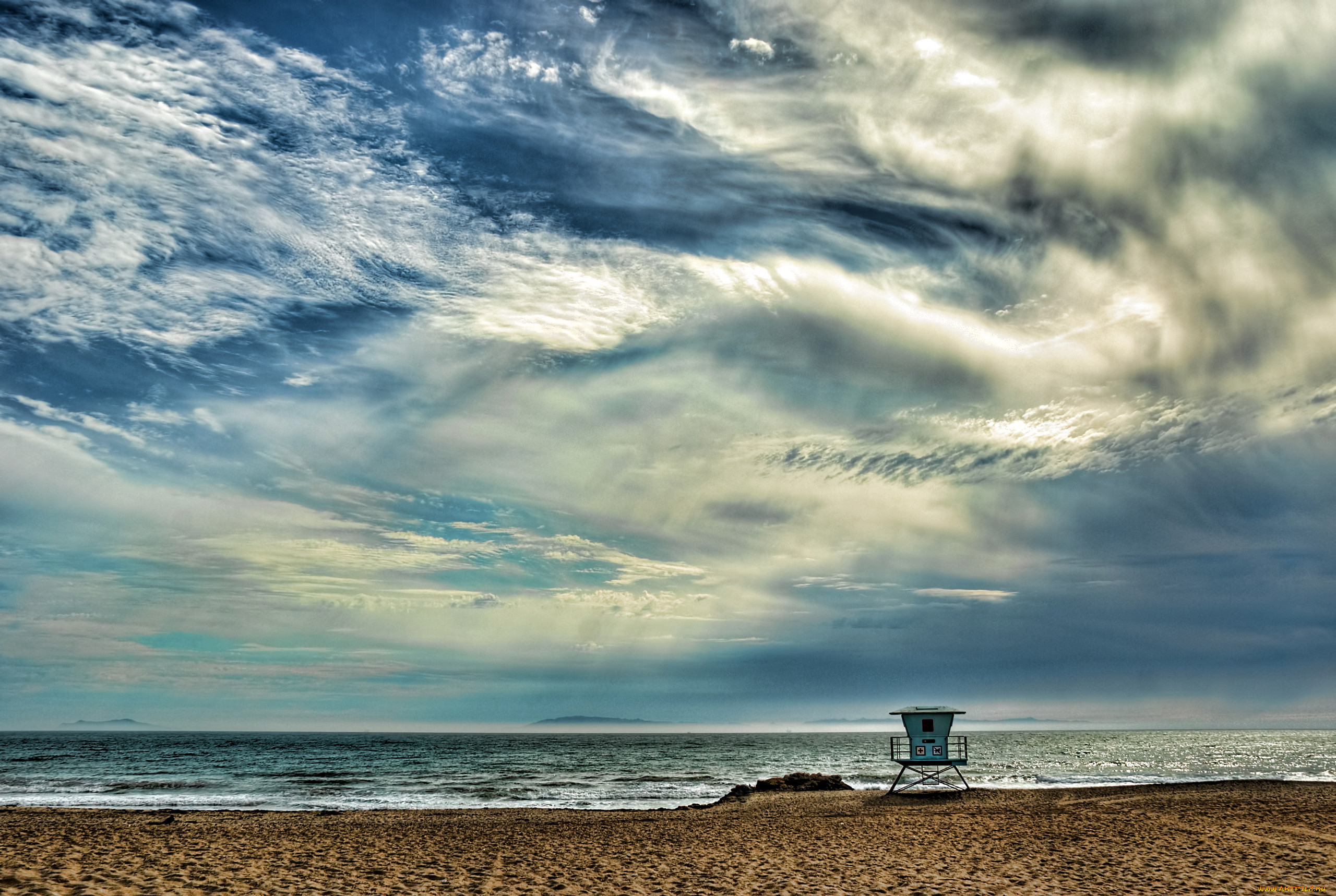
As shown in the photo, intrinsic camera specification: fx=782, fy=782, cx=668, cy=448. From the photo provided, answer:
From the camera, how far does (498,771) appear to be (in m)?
60.1

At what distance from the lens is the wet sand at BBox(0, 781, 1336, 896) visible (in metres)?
13.1

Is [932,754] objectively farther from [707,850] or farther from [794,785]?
[707,850]

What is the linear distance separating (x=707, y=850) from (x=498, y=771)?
47179 mm

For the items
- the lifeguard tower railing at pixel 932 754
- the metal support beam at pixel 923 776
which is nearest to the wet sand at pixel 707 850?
the lifeguard tower railing at pixel 932 754

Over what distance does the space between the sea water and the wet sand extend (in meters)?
10.0

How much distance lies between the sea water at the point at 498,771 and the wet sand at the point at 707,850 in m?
10.0

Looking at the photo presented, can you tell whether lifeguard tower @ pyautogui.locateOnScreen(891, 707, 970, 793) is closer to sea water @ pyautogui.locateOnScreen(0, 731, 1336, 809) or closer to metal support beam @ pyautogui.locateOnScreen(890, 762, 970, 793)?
metal support beam @ pyautogui.locateOnScreen(890, 762, 970, 793)

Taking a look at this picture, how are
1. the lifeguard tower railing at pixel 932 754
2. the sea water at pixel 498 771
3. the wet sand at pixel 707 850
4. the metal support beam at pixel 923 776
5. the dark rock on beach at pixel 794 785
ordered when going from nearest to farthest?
the wet sand at pixel 707 850, the lifeguard tower railing at pixel 932 754, the metal support beam at pixel 923 776, the dark rock on beach at pixel 794 785, the sea water at pixel 498 771

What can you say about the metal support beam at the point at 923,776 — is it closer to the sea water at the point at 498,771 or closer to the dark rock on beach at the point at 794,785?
the dark rock on beach at the point at 794,785

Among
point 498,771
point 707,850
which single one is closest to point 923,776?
point 707,850

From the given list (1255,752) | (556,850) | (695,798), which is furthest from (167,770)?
(1255,752)

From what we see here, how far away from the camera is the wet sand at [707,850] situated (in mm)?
13133

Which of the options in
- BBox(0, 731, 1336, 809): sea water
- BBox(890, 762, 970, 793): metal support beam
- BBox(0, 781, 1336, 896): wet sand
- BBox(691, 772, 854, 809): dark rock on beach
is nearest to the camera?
BBox(0, 781, 1336, 896): wet sand

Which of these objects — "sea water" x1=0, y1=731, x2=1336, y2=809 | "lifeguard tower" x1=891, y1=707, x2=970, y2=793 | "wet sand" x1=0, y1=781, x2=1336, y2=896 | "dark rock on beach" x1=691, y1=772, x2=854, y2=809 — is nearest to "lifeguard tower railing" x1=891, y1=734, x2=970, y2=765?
"lifeguard tower" x1=891, y1=707, x2=970, y2=793
